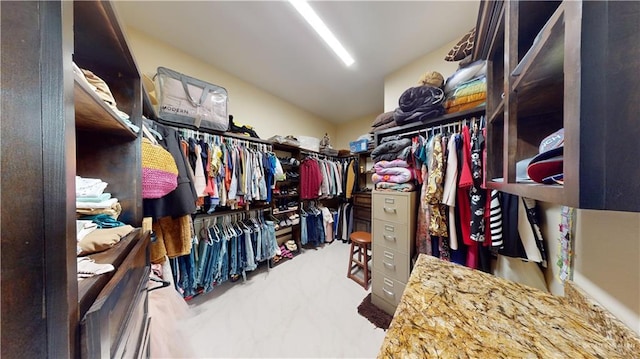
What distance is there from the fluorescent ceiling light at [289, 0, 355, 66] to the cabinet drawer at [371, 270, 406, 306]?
209 centimetres

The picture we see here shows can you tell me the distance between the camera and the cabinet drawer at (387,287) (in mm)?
1417

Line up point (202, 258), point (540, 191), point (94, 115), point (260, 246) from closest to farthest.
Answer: point (540, 191) → point (94, 115) → point (202, 258) → point (260, 246)

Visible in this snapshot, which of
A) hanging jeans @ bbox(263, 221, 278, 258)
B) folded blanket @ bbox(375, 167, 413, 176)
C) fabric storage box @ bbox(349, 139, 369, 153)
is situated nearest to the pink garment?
folded blanket @ bbox(375, 167, 413, 176)

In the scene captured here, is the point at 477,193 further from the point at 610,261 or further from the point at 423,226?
the point at 610,261

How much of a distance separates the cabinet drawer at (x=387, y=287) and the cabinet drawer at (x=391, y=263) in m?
0.04

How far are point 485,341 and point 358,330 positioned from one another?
1.22 metres

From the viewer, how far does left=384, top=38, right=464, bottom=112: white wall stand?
1.67 m

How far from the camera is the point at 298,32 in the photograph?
60.1 inches

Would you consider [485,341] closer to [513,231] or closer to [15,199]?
[513,231]

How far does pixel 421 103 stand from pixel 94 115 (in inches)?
71.2

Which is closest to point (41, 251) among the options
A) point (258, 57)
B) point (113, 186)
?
point (113, 186)

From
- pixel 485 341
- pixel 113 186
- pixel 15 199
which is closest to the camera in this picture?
pixel 15 199

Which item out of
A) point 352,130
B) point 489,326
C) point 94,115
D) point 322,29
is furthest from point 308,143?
point 489,326

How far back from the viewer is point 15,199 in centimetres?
24
